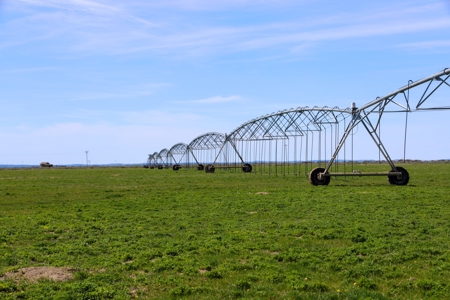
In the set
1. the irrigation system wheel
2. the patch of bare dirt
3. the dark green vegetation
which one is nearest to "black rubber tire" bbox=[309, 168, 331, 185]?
the irrigation system wheel

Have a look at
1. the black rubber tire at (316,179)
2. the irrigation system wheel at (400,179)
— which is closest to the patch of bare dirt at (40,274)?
the black rubber tire at (316,179)

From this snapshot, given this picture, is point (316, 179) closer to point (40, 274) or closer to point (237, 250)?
point (237, 250)

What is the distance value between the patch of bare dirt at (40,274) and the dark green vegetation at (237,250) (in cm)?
18

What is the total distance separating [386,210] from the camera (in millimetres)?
15586

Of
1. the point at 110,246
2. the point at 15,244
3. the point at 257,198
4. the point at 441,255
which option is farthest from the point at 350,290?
the point at 257,198

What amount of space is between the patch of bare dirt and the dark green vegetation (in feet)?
0.59

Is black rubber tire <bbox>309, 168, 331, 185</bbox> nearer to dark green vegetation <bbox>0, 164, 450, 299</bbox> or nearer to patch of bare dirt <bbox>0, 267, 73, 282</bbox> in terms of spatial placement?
dark green vegetation <bbox>0, 164, 450, 299</bbox>

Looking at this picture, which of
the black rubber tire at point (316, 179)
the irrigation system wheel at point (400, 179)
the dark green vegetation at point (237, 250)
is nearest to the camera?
the dark green vegetation at point (237, 250)

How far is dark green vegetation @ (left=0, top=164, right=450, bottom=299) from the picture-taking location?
24.9ft

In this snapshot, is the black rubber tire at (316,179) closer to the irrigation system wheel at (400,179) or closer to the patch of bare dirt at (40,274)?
the irrigation system wheel at (400,179)

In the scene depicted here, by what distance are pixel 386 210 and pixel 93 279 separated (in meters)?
10.5

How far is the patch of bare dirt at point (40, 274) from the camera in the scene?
330 inches

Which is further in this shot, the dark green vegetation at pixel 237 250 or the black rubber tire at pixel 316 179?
the black rubber tire at pixel 316 179

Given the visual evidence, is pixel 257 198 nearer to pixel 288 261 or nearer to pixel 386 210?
pixel 386 210
